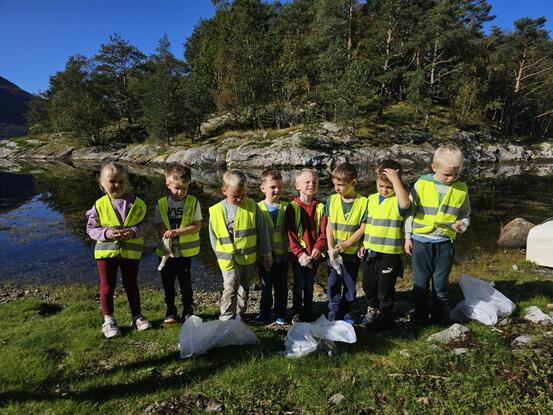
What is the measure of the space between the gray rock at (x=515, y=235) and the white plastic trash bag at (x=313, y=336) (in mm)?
11400

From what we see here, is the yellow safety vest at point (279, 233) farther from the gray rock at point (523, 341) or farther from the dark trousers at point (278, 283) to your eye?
the gray rock at point (523, 341)

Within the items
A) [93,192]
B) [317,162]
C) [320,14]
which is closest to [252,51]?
[320,14]

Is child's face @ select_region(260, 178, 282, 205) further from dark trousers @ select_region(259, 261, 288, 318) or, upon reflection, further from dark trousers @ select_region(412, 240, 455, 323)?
dark trousers @ select_region(412, 240, 455, 323)

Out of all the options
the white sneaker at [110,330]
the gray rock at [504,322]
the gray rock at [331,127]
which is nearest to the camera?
the gray rock at [504,322]

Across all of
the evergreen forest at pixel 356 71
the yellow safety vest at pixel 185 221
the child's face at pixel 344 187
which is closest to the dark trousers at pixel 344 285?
the child's face at pixel 344 187

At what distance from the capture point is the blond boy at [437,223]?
16.0 feet

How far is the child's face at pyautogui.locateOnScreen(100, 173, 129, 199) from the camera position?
5188mm

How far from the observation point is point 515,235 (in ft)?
42.2

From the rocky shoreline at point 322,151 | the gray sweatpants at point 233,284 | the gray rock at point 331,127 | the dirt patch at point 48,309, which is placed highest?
the gray rock at point 331,127

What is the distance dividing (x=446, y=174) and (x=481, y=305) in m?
2.26

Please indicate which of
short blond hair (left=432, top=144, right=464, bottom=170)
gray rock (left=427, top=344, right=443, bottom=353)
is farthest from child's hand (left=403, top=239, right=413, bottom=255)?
gray rock (left=427, top=344, right=443, bottom=353)

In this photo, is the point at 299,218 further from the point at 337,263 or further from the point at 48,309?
the point at 48,309

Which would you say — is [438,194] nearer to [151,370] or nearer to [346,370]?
[346,370]

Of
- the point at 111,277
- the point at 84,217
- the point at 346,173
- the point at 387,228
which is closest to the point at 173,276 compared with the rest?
the point at 111,277
